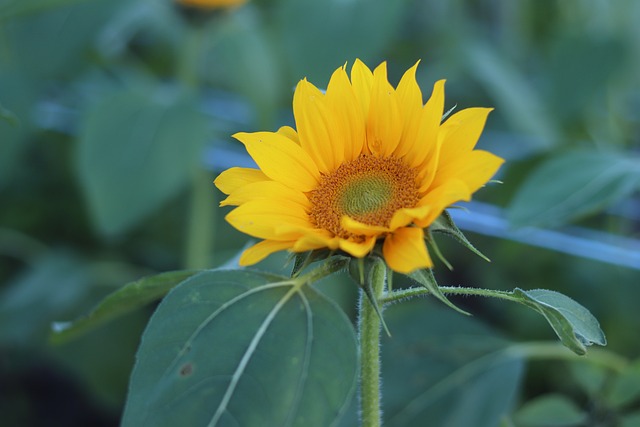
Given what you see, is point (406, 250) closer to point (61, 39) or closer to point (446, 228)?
point (446, 228)

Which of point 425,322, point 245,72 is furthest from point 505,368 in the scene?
point 245,72

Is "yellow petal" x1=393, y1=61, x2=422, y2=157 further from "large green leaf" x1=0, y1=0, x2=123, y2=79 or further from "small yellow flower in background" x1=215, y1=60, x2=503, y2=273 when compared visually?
"large green leaf" x1=0, y1=0, x2=123, y2=79

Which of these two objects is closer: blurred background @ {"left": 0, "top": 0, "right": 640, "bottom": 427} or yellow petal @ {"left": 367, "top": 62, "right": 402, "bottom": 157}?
yellow petal @ {"left": 367, "top": 62, "right": 402, "bottom": 157}

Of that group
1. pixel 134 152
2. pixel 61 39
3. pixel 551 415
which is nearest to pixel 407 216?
pixel 551 415

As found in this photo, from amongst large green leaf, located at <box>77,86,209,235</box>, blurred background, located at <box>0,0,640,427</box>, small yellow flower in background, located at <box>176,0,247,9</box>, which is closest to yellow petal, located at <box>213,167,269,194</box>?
blurred background, located at <box>0,0,640,427</box>

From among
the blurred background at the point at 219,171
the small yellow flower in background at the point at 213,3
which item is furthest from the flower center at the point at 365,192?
the small yellow flower in background at the point at 213,3
